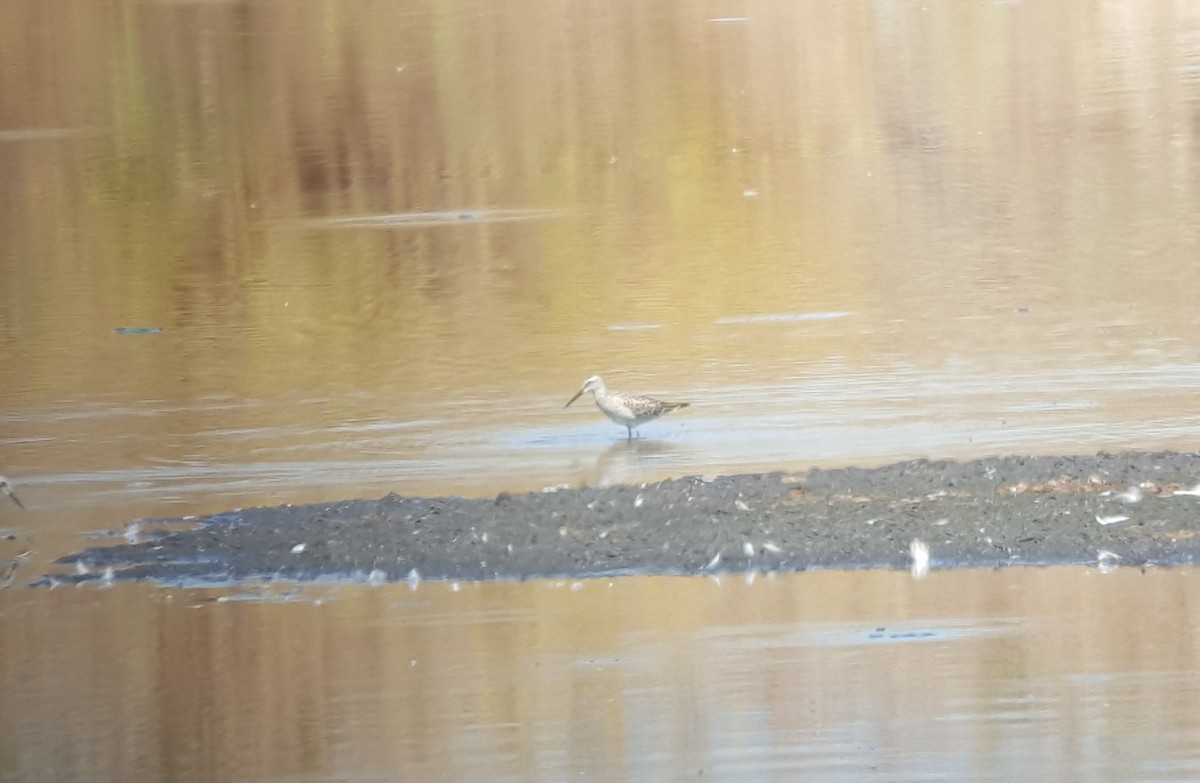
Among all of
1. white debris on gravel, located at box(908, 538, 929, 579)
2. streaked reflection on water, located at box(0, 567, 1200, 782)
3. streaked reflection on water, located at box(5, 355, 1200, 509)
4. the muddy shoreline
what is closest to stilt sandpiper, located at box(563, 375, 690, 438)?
streaked reflection on water, located at box(5, 355, 1200, 509)

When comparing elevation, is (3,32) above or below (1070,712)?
above

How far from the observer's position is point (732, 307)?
653 inches

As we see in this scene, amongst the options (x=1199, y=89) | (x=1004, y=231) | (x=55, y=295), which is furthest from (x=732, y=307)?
(x=1199, y=89)

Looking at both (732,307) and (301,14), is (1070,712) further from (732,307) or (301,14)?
(301,14)

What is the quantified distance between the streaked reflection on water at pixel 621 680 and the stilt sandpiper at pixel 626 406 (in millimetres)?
2958

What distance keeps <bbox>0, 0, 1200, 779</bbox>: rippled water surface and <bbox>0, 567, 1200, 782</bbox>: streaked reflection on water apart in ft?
0.08

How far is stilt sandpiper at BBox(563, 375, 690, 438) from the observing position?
12.5 meters

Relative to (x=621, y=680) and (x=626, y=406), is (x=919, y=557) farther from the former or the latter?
(x=626, y=406)

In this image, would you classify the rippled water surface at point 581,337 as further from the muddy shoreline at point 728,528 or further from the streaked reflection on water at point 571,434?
the muddy shoreline at point 728,528

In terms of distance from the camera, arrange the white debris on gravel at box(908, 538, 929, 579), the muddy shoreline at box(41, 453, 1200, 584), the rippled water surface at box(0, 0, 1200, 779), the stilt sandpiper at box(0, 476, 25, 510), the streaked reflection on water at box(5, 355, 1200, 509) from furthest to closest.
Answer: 1. the streaked reflection on water at box(5, 355, 1200, 509)
2. the stilt sandpiper at box(0, 476, 25, 510)
3. the muddy shoreline at box(41, 453, 1200, 584)
4. the white debris on gravel at box(908, 538, 929, 579)
5. the rippled water surface at box(0, 0, 1200, 779)

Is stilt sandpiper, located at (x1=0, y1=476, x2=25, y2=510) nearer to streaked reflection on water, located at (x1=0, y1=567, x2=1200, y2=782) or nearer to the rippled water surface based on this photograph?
the rippled water surface

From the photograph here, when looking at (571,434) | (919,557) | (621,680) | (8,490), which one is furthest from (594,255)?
(621,680)

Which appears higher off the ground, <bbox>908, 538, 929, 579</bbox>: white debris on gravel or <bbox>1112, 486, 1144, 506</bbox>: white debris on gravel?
<bbox>1112, 486, 1144, 506</bbox>: white debris on gravel

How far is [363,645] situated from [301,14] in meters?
38.1
